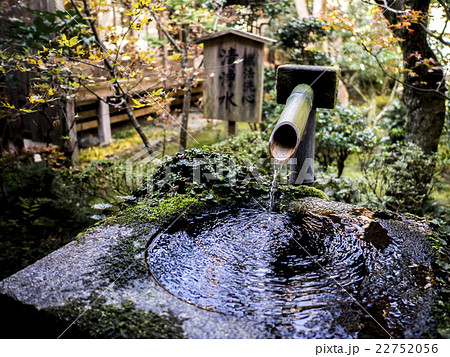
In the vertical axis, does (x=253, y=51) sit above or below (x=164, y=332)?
above

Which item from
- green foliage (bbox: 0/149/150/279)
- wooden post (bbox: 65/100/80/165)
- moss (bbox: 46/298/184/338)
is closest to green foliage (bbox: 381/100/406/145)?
green foliage (bbox: 0/149/150/279)

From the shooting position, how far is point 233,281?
2.44m

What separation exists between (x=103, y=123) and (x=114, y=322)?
8131 mm

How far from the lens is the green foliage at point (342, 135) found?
6453mm

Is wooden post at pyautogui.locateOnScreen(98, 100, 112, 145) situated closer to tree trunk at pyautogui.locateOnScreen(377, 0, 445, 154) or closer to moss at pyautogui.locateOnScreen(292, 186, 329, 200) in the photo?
tree trunk at pyautogui.locateOnScreen(377, 0, 445, 154)

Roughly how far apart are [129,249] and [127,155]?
6759 mm

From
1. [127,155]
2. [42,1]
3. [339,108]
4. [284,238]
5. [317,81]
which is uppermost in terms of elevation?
[42,1]

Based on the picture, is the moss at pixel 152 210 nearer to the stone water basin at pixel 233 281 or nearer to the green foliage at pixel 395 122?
the stone water basin at pixel 233 281

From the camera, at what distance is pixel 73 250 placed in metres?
2.56

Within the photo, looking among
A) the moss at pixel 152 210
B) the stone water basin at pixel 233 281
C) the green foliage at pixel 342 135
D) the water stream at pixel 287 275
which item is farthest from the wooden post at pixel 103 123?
the water stream at pixel 287 275

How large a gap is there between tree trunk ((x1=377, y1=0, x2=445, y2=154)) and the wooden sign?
198 centimetres

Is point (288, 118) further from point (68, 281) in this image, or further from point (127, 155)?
point (127, 155)

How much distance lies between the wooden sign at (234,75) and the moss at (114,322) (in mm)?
4339

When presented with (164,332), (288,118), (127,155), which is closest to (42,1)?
(127,155)
